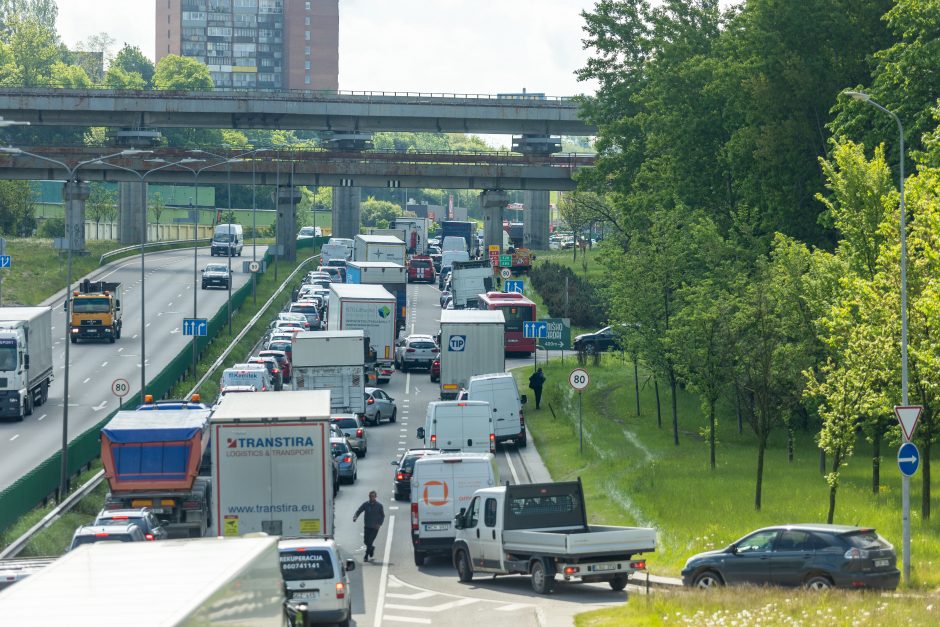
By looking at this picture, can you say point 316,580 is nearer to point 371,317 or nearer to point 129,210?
point 371,317

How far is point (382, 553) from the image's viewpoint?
32.2 metres

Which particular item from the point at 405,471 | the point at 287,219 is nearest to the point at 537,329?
the point at 405,471

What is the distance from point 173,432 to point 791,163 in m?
29.5

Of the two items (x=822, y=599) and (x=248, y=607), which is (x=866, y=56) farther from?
(x=248, y=607)

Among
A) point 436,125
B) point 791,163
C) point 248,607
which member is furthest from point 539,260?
point 248,607

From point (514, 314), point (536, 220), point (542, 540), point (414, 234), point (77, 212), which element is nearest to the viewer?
point (542, 540)

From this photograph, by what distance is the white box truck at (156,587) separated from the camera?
9.66 metres

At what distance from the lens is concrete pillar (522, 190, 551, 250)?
130 meters

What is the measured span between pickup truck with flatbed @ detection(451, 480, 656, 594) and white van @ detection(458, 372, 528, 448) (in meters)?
16.7

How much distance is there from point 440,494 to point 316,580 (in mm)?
8881

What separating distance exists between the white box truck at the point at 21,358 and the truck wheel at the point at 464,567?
85.9ft

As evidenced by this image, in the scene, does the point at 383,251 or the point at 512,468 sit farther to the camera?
the point at 383,251

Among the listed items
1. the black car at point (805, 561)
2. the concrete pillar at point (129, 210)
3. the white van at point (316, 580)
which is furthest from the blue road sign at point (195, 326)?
the concrete pillar at point (129, 210)

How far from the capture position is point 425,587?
27953 mm
